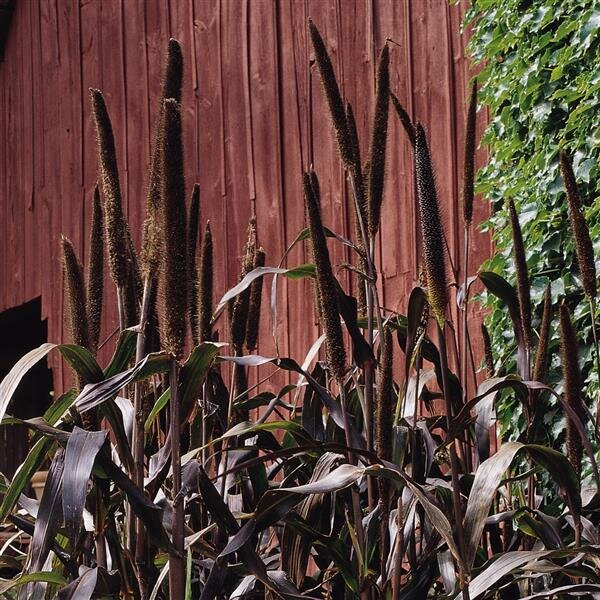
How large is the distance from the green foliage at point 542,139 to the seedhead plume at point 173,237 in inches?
54.3

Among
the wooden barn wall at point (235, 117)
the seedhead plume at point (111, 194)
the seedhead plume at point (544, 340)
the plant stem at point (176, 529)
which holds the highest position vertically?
the wooden barn wall at point (235, 117)

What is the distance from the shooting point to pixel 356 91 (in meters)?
3.95

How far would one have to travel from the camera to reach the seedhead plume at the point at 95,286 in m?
1.59

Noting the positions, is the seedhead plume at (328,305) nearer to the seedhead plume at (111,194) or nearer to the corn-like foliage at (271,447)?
the corn-like foliage at (271,447)

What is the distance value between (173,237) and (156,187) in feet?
0.84

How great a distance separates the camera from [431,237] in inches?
53.6

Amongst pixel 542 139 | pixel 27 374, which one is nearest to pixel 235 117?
pixel 542 139

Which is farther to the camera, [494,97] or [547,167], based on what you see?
[494,97]

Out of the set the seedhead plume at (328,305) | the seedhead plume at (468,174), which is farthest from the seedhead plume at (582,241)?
the seedhead plume at (328,305)

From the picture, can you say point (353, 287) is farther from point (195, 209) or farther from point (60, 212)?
point (60, 212)

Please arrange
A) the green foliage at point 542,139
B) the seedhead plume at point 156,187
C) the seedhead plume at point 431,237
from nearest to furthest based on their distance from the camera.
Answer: the seedhead plume at point 431,237
the seedhead plume at point 156,187
the green foliage at point 542,139

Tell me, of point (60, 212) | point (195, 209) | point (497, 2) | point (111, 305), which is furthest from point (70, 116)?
point (195, 209)

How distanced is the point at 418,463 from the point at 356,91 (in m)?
2.51

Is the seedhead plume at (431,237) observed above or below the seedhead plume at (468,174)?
below
